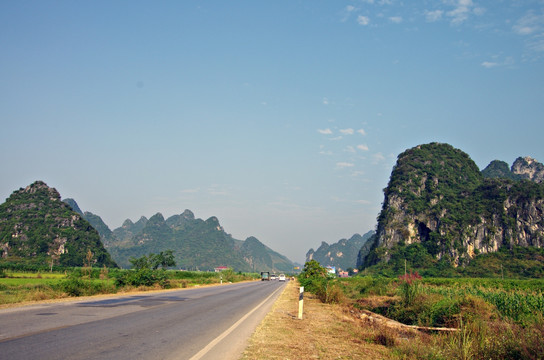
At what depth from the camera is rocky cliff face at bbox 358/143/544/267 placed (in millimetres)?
110812

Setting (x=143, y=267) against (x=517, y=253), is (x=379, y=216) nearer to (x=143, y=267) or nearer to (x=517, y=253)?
(x=517, y=253)

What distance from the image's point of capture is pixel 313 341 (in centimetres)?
894

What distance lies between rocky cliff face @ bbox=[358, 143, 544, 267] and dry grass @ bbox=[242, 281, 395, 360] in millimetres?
111289

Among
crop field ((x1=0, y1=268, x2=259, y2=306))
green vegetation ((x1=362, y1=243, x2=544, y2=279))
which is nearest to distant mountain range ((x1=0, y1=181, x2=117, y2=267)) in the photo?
crop field ((x1=0, y1=268, x2=259, y2=306))

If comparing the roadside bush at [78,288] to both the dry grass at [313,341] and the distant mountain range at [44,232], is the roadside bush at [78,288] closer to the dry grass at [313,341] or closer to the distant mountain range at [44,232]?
the dry grass at [313,341]

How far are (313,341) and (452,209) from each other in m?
125

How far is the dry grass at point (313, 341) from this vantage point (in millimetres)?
7354

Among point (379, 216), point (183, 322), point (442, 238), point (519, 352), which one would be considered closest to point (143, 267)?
point (183, 322)

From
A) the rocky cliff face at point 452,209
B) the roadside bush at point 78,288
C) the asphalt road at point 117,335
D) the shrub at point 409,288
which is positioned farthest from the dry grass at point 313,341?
the rocky cliff face at point 452,209

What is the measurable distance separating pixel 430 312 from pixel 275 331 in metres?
5.61

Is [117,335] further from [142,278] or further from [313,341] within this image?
[142,278]

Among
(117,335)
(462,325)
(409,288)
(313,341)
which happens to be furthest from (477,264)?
(117,335)

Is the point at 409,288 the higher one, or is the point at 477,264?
the point at 409,288

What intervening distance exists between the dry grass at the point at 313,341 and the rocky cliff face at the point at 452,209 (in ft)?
365
